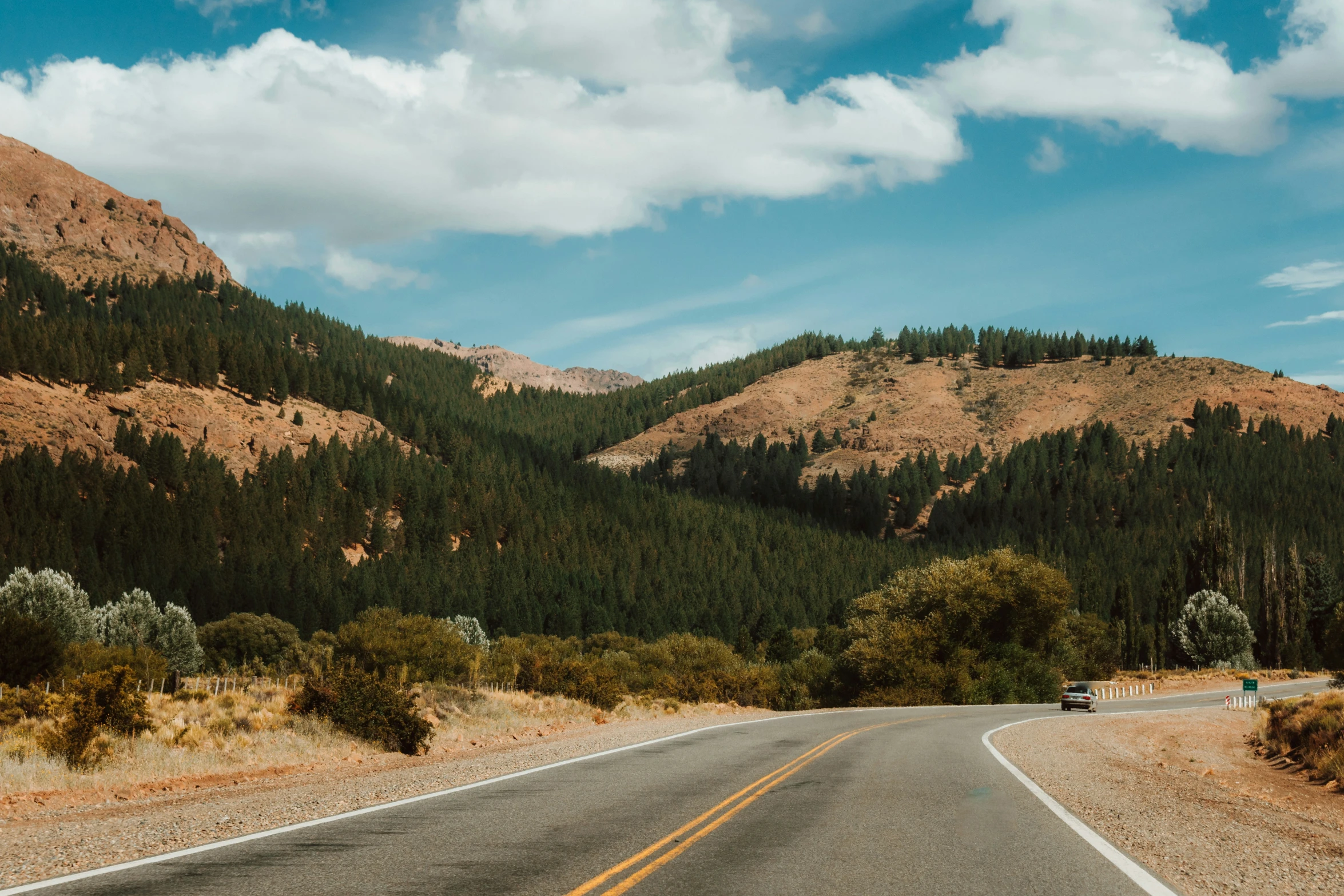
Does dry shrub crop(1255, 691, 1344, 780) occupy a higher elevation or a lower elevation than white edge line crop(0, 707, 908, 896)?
lower

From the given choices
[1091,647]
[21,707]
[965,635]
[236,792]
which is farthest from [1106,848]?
[1091,647]

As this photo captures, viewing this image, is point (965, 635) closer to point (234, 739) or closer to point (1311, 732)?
point (1311, 732)

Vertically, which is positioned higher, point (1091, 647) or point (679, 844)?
point (679, 844)

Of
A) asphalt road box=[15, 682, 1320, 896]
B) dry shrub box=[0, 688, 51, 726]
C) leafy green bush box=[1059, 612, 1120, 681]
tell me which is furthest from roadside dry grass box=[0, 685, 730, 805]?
leafy green bush box=[1059, 612, 1120, 681]

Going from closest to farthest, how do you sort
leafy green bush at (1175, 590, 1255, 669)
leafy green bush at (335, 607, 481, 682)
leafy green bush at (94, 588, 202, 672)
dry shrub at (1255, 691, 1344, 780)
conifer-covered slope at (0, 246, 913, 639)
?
dry shrub at (1255, 691, 1344, 780)
leafy green bush at (335, 607, 481, 682)
leafy green bush at (94, 588, 202, 672)
leafy green bush at (1175, 590, 1255, 669)
conifer-covered slope at (0, 246, 913, 639)

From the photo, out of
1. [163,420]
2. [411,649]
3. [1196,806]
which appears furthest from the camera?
[163,420]

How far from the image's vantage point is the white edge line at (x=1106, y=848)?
7578 millimetres

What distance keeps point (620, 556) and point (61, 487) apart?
7442 cm

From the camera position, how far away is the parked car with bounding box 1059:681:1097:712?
43062mm

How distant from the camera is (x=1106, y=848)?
922 cm

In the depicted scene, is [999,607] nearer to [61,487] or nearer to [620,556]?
[620,556]

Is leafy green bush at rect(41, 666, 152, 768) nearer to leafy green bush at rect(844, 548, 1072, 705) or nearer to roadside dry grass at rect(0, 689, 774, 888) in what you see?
roadside dry grass at rect(0, 689, 774, 888)

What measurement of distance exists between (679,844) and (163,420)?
454 ft

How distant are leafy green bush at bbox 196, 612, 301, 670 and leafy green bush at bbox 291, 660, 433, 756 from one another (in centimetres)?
5644
